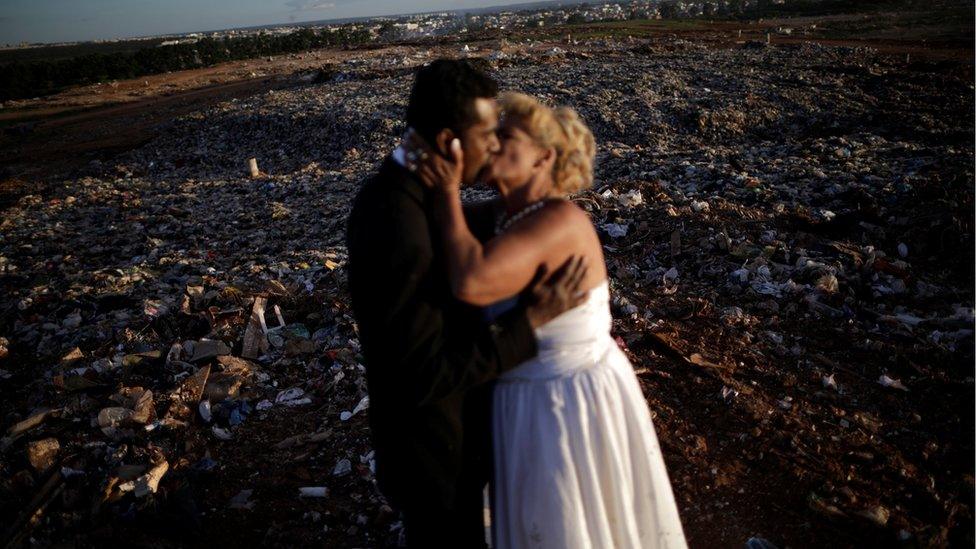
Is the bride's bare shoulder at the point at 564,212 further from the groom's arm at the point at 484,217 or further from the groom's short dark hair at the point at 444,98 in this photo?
the groom's short dark hair at the point at 444,98

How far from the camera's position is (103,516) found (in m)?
2.98

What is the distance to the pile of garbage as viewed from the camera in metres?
2.96

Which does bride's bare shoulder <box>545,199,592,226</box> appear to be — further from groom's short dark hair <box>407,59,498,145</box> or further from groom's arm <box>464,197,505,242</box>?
groom's short dark hair <box>407,59,498,145</box>

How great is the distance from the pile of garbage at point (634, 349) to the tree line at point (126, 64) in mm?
28229

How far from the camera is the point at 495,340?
1.52 m

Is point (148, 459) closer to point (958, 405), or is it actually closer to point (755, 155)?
point (958, 405)

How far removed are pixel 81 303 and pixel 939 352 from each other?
7906mm

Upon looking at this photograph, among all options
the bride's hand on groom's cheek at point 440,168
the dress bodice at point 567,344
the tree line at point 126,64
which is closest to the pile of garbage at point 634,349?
the dress bodice at point 567,344

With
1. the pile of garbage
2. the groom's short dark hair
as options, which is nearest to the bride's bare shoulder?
the groom's short dark hair

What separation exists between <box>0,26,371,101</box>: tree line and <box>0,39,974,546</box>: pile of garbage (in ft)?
92.6

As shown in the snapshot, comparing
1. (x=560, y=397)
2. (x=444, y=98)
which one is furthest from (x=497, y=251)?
(x=560, y=397)

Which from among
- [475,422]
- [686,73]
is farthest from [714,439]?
[686,73]

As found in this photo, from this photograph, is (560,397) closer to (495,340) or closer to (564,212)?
(495,340)

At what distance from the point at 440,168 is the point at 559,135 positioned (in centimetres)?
46
